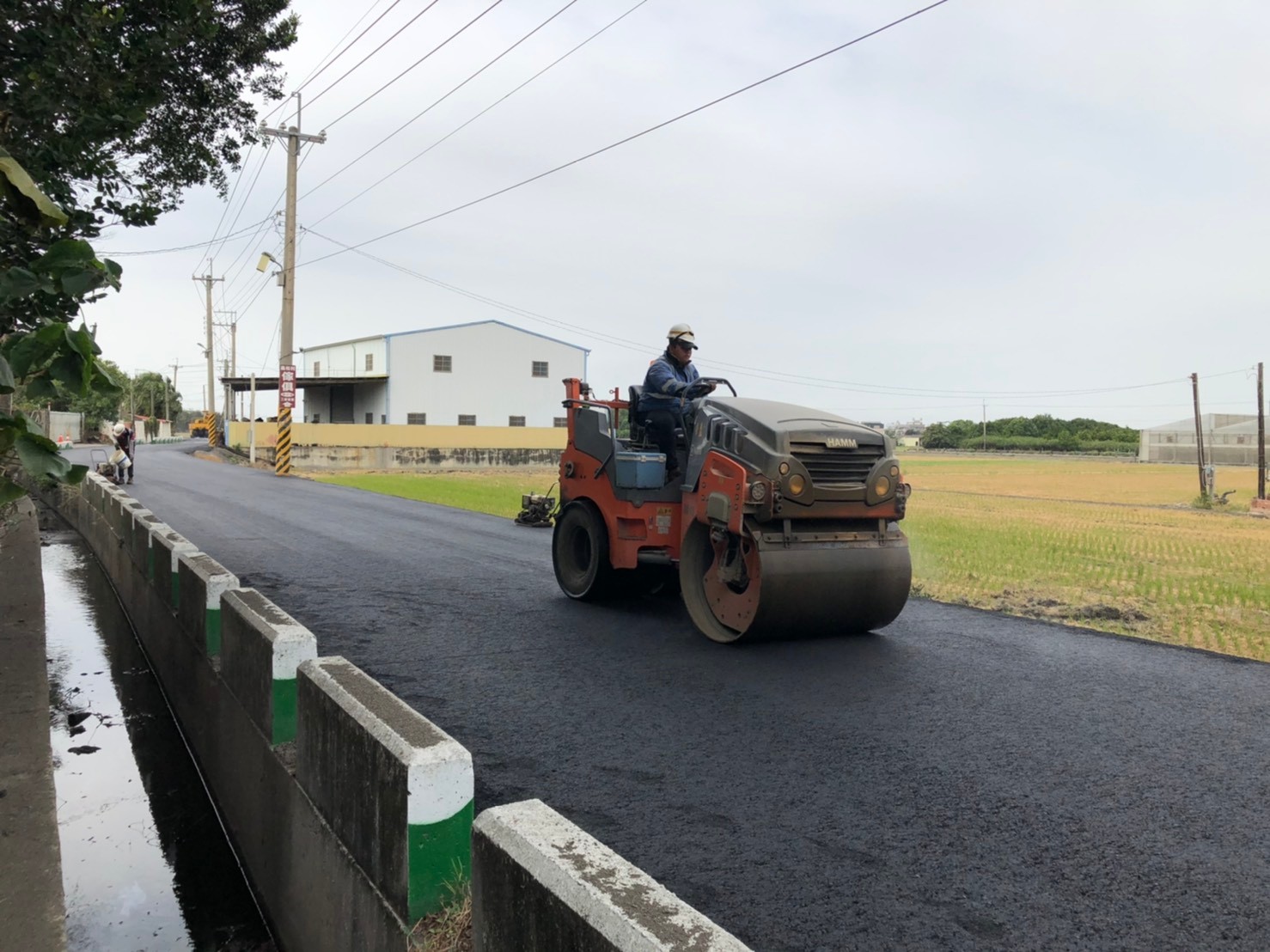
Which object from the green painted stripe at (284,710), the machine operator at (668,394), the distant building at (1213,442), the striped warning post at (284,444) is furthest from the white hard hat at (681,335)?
the distant building at (1213,442)

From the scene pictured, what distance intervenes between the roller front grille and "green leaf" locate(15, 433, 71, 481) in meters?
4.77

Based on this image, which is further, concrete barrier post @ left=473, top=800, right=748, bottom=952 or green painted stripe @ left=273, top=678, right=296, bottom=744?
green painted stripe @ left=273, top=678, right=296, bottom=744

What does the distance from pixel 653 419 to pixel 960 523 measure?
12.3m

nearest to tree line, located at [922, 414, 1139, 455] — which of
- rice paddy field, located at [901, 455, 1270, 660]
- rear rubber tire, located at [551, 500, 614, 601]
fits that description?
rice paddy field, located at [901, 455, 1270, 660]

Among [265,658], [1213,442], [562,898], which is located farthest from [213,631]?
[1213,442]

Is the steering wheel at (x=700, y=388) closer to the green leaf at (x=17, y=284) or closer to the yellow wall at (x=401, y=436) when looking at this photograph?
the green leaf at (x=17, y=284)

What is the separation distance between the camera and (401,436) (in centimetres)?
3988

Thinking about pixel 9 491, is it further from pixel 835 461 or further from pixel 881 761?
pixel 835 461

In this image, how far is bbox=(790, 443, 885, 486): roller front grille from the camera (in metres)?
6.64

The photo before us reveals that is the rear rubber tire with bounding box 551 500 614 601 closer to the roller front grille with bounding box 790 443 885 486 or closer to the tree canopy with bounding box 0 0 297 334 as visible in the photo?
the roller front grille with bounding box 790 443 885 486

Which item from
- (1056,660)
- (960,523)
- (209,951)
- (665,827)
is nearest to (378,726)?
(665,827)

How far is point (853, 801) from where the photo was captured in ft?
13.9

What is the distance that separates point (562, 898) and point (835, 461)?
478 centimetres

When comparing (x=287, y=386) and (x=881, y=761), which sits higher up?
(x=287, y=386)
